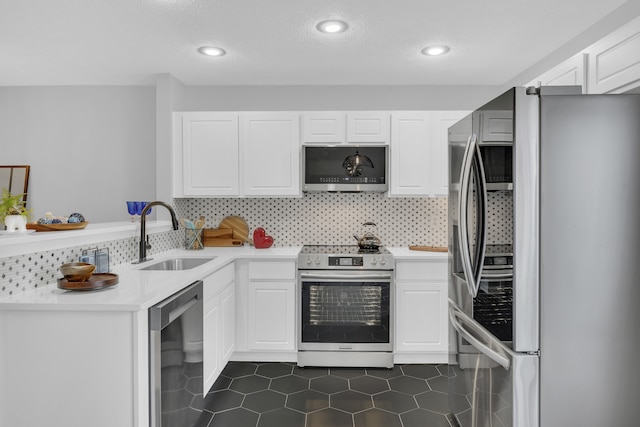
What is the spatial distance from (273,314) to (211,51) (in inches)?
83.0

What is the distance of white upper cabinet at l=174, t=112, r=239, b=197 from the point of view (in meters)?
3.45

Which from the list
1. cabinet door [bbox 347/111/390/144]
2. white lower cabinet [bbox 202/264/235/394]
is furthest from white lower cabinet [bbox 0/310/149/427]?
cabinet door [bbox 347/111/390/144]

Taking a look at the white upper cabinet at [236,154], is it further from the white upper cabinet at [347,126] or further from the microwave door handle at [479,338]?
the microwave door handle at [479,338]

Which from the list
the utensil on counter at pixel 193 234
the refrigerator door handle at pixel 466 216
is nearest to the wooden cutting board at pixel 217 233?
the utensil on counter at pixel 193 234

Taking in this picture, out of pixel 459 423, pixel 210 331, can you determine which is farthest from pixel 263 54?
pixel 459 423

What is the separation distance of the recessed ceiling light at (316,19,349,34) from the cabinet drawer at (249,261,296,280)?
1.76 m

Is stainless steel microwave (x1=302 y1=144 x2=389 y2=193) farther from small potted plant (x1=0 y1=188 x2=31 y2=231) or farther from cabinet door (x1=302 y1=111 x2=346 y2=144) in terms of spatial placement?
small potted plant (x1=0 y1=188 x2=31 y2=231)

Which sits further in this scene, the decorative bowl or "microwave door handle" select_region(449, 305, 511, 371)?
the decorative bowl

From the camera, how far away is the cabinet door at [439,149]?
11.1ft

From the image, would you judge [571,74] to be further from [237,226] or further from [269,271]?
[237,226]

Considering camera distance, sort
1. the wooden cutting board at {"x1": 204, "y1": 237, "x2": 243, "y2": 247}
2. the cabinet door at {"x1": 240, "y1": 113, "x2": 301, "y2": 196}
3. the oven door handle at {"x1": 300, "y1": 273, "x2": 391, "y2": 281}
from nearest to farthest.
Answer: the oven door handle at {"x1": 300, "y1": 273, "x2": 391, "y2": 281}
the cabinet door at {"x1": 240, "y1": 113, "x2": 301, "y2": 196}
the wooden cutting board at {"x1": 204, "y1": 237, "x2": 243, "y2": 247}

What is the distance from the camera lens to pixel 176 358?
192 cm

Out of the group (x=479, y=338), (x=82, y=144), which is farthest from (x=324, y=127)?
(x=82, y=144)

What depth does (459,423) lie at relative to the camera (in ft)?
7.36
